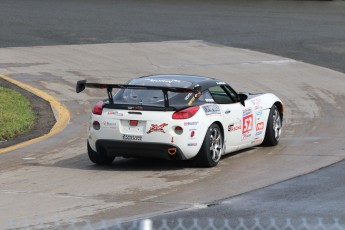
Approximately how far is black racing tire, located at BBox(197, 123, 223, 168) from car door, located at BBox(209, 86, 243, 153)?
23 cm

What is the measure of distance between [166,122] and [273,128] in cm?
283

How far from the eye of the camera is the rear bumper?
41.1ft

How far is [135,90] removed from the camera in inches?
→ 518

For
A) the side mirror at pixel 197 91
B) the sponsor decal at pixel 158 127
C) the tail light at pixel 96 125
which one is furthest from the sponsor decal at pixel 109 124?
the side mirror at pixel 197 91

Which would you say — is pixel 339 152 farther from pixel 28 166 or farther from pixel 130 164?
pixel 28 166

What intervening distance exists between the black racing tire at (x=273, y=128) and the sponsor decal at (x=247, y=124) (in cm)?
57

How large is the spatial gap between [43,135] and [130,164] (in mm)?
3305

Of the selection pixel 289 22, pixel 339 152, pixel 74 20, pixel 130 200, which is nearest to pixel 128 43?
pixel 74 20

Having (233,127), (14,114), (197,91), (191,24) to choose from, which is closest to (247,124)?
(233,127)

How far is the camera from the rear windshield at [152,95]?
42.2 ft

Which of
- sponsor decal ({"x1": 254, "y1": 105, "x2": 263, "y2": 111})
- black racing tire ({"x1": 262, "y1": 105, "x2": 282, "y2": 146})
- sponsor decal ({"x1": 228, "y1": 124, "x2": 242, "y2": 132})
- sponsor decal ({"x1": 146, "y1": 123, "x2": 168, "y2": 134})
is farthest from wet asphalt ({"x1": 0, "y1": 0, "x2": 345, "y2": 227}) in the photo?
sponsor decal ({"x1": 146, "y1": 123, "x2": 168, "y2": 134})

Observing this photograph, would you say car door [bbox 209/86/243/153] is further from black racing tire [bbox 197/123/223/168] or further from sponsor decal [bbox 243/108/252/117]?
black racing tire [bbox 197/123/223/168]

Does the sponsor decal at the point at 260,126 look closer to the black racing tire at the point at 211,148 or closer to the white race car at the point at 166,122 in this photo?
the white race car at the point at 166,122

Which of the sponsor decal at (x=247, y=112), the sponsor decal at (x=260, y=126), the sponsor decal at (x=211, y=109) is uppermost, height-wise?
the sponsor decal at (x=211, y=109)
